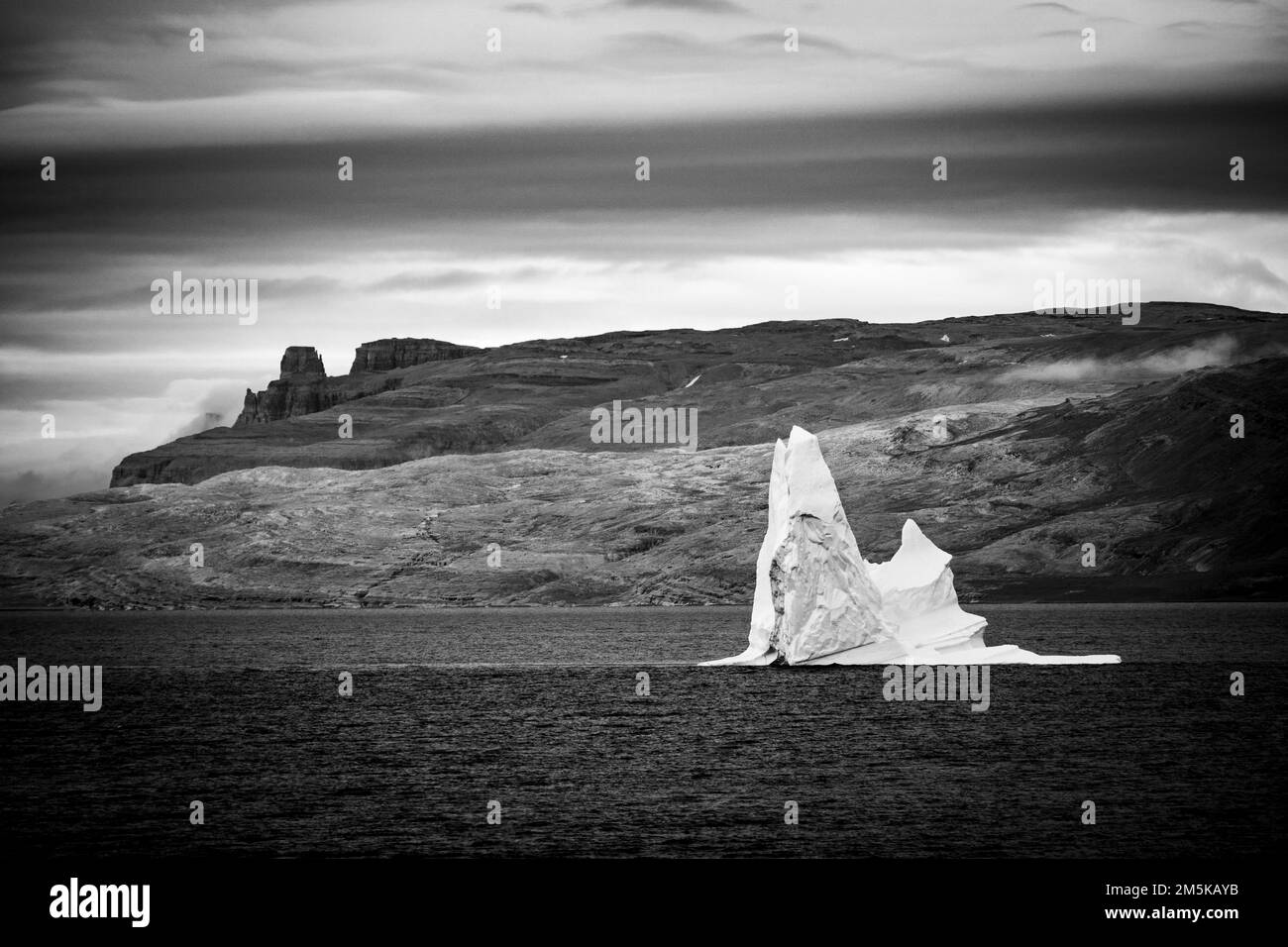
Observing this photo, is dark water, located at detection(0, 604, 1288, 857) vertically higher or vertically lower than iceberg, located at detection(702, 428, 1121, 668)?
lower

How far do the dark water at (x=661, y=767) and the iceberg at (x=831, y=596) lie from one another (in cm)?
368

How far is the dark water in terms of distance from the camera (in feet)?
203

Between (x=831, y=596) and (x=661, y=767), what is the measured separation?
34270mm

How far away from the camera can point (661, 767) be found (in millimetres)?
80312

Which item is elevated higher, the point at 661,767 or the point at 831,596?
the point at 831,596

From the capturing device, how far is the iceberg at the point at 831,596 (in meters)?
110

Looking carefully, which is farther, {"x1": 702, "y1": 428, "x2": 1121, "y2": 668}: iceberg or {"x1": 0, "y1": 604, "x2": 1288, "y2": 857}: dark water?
{"x1": 702, "y1": 428, "x2": 1121, "y2": 668}: iceberg

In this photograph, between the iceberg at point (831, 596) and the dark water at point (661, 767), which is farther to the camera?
the iceberg at point (831, 596)

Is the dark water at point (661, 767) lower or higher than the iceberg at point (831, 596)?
lower

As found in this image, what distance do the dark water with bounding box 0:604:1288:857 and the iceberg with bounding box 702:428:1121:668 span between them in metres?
3.68
